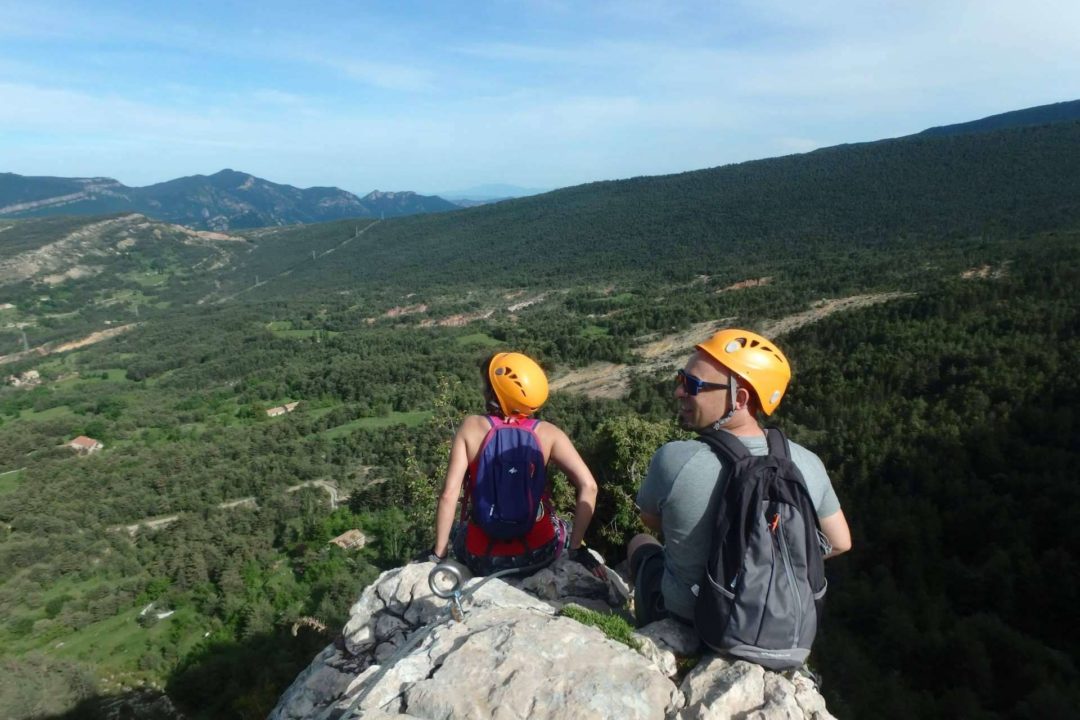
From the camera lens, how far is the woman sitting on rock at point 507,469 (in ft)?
14.8

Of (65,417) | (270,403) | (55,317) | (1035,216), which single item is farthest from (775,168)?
(55,317)

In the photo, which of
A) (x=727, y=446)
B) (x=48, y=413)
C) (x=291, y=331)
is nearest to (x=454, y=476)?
(x=727, y=446)

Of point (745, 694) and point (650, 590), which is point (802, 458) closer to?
point (745, 694)

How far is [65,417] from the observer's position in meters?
64.1

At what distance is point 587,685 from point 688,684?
0.64 meters

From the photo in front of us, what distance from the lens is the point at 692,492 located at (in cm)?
333

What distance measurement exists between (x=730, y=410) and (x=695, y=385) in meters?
0.25

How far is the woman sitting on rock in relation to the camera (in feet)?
14.8

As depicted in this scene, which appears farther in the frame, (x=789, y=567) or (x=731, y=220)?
(x=731, y=220)

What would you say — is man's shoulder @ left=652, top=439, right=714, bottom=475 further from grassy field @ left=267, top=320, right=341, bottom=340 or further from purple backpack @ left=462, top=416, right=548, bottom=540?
grassy field @ left=267, top=320, right=341, bottom=340

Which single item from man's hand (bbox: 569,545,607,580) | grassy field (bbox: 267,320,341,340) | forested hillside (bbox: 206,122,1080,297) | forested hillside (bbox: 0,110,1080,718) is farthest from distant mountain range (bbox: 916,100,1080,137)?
man's hand (bbox: 569,545,607,580)

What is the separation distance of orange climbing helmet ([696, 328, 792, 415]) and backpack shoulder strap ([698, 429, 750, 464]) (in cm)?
29

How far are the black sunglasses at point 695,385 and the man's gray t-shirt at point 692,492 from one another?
0.31m

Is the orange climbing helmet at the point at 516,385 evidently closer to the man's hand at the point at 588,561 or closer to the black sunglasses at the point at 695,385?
the black sunglasses at the point at 695,385
